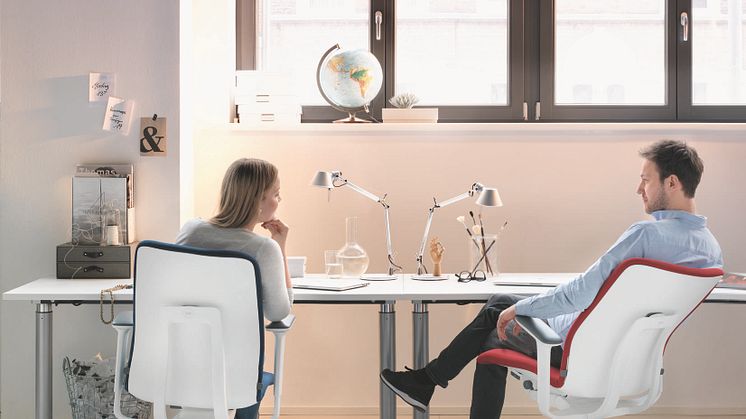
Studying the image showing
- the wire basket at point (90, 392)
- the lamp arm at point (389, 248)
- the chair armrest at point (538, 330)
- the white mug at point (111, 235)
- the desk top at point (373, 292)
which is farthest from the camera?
the lamp arm at point (389, 248)

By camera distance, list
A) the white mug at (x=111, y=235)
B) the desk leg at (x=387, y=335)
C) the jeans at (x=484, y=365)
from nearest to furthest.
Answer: the jeans at (x=484, y=365)
the desk leg at (x=387, y=335)
the white mug at (x=111, y=235)

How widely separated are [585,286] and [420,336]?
2.48ft

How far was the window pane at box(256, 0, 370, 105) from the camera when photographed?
12.3 ft

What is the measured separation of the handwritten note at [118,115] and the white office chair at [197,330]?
1.15 m

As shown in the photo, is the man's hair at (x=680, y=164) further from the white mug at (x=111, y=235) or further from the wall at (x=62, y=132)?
the white mug at (x=111, y=235)

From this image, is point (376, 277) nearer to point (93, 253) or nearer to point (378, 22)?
point (93, 253)

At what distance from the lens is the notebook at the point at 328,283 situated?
9.46ft

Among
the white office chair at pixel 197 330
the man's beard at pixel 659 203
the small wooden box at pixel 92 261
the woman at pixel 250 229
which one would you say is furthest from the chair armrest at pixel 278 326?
the man's beard at pixel 659 203

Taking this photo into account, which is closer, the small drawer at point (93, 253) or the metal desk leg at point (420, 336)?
the metal desk leg at point (420, 336)

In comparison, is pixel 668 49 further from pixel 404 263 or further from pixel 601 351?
pixel 601 351

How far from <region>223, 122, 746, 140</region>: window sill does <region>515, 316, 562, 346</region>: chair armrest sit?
132 centimetres

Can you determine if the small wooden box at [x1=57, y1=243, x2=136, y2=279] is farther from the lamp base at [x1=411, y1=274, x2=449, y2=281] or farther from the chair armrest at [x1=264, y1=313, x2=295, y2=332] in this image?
the lamp base at [x1=411, y1=274, x2=449, y2=281]

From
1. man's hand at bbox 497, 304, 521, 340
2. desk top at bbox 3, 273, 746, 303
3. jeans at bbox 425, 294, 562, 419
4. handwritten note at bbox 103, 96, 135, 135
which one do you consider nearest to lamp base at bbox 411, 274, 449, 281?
desk top at bbox 3, 273, 746, 303

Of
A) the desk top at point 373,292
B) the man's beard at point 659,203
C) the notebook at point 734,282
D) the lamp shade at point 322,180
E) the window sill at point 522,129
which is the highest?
the window sill at point 522,129
